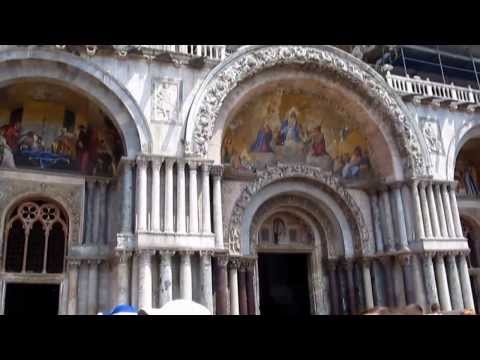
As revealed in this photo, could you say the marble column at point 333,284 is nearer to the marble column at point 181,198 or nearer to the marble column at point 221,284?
the marble column at point 221,284

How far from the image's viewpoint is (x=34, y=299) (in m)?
12.4

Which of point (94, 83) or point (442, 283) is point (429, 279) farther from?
point (94, 83)

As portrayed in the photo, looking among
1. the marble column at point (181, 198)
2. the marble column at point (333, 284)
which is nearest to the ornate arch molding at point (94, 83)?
the marble column at point (181, 198)

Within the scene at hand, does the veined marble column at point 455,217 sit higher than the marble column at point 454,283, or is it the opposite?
the veined marble column at point 455,217

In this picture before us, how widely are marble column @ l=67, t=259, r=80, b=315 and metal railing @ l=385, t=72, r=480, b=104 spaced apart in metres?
11.8

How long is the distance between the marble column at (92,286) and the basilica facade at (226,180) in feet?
0.12

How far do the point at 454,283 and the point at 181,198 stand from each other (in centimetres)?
921

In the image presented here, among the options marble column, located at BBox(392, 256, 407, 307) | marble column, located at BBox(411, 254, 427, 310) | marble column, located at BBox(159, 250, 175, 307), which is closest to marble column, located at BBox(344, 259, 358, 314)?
marble column, located at BBox(392, 256, 407, 307)

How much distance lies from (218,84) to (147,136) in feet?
8.71

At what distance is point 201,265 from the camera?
11.5 m

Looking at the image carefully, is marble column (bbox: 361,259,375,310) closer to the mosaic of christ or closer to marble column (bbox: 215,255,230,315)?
the mosaic of christ

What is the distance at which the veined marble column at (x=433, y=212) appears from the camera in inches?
579

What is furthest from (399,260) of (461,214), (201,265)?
(201,265)
